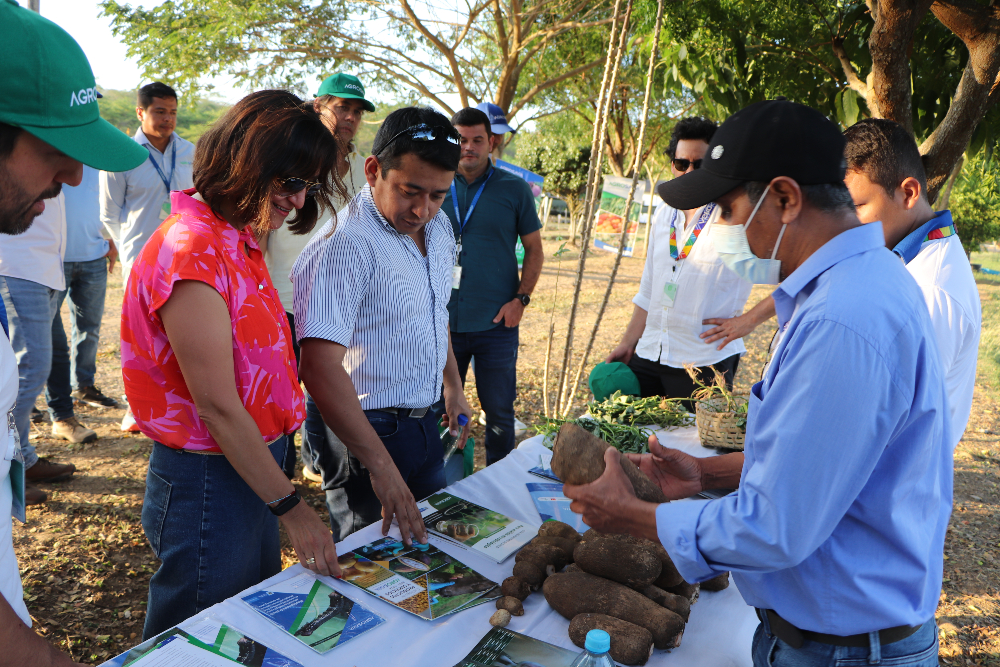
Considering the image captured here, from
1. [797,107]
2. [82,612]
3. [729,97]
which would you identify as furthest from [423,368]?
[729,97]

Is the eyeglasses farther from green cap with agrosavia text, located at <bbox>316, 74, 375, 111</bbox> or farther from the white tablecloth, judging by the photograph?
green cap with agrosavia text, located at <bbox>316, 74, 375, 111</bbox>

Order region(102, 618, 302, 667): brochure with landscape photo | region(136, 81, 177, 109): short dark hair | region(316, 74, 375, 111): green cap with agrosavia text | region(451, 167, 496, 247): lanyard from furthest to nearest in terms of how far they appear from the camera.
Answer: region(136, 81, 177, 109): short dark hair < region(451, 167, 496, 247): lanyard < region(316, 74, 375, 111): green cap with agrosavia text < region(102, 618, 302, 667): brochure with landscape photo

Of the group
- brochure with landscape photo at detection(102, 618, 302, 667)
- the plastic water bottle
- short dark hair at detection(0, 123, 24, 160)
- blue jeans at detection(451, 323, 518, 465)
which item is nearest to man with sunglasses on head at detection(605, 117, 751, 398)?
blue jeans at detection(451, 323, 518, 465)

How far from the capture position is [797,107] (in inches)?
46.8

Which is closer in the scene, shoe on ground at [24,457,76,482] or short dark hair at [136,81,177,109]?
shoe on ground at [24,457,76,482]

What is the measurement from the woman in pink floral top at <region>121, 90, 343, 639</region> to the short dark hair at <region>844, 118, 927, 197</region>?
5.54 ft

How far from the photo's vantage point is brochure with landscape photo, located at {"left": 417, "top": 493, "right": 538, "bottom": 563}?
1814 millimetres

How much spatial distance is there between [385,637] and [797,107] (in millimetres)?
1388

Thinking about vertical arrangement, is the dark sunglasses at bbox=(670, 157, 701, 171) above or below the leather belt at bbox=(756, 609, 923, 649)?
above

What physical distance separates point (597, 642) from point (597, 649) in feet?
0.04

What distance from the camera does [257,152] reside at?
149cm

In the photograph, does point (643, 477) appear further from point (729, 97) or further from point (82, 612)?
point (729, 97)

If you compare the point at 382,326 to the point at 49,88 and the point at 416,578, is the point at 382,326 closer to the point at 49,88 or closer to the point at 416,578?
the point at 416,578

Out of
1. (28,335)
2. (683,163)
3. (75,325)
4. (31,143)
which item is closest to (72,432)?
(75,325)
